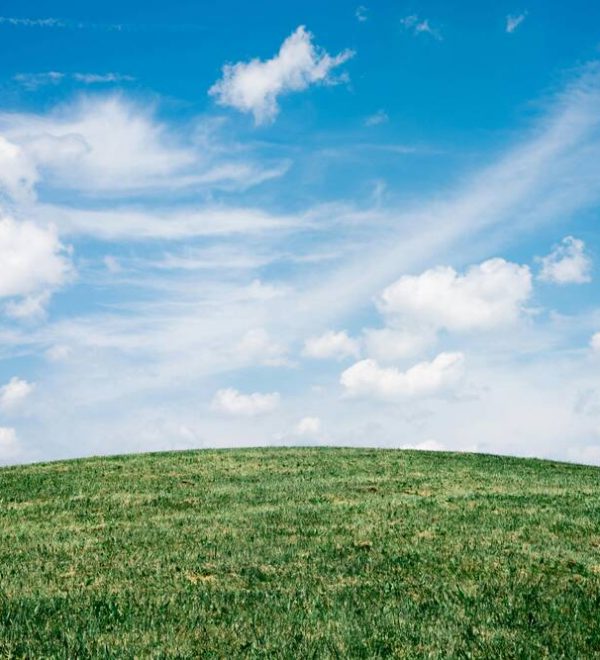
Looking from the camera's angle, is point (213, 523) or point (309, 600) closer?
point (309, 600)

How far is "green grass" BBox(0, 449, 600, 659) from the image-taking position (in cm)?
945

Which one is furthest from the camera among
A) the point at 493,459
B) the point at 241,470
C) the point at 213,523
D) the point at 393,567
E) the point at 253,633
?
the point at 493,459

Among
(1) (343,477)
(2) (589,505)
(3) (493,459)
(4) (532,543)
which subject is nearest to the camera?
(4) (532,543)

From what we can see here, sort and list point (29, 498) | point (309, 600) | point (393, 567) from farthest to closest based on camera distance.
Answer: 1. point (29, 498)
2. point (393, 567)
3. point (309, 600)

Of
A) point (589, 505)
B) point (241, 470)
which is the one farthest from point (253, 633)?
point (241, 470)

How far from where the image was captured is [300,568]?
13016 mm

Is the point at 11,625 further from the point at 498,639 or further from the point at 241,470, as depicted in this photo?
the point at 241,470

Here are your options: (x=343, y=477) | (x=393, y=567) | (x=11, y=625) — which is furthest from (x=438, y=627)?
(x=343, y=477)

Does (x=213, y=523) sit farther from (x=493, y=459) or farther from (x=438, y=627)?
(x=493, y=459)

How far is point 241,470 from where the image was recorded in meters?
28.1

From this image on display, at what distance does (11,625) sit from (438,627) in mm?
5962

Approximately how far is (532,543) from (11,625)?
10278 mm

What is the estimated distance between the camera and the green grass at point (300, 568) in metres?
9.45

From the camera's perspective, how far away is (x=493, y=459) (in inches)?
1351
